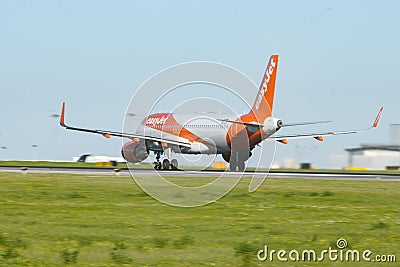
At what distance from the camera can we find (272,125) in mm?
68625

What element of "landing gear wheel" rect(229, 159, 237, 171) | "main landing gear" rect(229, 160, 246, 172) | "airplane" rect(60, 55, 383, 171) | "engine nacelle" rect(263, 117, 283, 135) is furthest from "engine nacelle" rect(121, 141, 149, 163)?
"engine nacelle" rect(263, 117, 283, 135)

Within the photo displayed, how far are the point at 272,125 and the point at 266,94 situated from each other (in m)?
4.09

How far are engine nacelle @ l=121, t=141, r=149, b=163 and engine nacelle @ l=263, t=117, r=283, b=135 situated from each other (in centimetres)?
1262

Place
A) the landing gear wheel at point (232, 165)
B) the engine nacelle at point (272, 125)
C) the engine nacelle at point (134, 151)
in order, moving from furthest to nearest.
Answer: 1. the engine nacelle at point (134, 151)
2. the landing gear wheel at point (232, 165)
3. the engine nacelle at point (272, 125)

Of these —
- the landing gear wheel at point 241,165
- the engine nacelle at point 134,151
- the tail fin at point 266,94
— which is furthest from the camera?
the engine nacelle at point 134,151

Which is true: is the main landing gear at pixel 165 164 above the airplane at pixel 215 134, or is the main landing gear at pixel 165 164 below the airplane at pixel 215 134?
below

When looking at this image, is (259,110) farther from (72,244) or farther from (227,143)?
(72,244)

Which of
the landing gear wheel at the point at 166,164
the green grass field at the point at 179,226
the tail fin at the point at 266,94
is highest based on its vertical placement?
the tail fin at the point at 266,94

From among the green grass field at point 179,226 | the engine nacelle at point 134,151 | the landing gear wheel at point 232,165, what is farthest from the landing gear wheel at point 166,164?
the green grass field at point 179,226

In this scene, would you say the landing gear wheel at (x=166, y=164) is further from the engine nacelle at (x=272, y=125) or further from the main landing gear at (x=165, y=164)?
the engine nacelle at (x=272, y=125)

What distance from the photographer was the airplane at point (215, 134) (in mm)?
69812

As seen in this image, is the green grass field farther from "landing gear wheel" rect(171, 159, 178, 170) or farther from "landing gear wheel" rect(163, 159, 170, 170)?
"landing gear wheel" rect(171, 159, 178, 170)

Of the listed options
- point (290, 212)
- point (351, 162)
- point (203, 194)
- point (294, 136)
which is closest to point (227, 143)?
point (294, 136)

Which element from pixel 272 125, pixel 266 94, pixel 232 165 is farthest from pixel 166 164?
pixel 266 94
